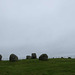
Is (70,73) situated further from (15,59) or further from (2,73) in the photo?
(15,59)

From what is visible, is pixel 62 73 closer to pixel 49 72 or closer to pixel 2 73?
pixel 49 72

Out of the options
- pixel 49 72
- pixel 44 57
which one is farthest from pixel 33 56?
pixel 49 72

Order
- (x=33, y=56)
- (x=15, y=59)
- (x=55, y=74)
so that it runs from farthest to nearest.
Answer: (x=33, y=56)
(x=15, y=59)
(x=55, y=74)

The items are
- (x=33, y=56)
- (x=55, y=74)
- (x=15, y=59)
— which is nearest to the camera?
(x=55, y=74)

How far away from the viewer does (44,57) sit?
47.3m

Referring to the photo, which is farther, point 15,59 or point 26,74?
point 15,59

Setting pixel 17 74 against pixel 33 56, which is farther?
pixel 33 56

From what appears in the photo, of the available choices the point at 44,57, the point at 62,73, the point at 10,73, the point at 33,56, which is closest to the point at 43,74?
the point at 62,73

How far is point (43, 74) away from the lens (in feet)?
Answer: 92.0

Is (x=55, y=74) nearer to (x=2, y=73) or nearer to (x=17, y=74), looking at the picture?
(x=17, y=74)

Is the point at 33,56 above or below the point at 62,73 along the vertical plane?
above

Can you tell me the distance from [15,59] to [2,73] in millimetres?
16939

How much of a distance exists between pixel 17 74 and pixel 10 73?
62.5 inches

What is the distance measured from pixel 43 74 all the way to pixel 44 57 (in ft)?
63.3
